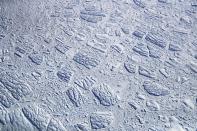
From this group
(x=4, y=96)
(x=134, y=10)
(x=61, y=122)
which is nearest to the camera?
(x=61, y=122)

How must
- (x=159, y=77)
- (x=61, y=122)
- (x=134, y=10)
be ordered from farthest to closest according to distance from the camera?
(x=134, y=10)
(x=159, y=77)
(x=61, y=122)

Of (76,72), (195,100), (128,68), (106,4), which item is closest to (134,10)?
(106,4)

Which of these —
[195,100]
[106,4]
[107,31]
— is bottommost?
[195,100]

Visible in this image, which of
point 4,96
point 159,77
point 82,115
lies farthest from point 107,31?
point 4,96

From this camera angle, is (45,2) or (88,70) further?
(45,2)

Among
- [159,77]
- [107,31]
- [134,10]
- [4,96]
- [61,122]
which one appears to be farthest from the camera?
[134,10]

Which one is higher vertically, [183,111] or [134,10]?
[134,10]

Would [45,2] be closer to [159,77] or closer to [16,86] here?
[16,86]

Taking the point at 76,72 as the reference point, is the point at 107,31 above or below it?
above

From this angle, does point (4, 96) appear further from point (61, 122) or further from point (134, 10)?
point (134, 10)
